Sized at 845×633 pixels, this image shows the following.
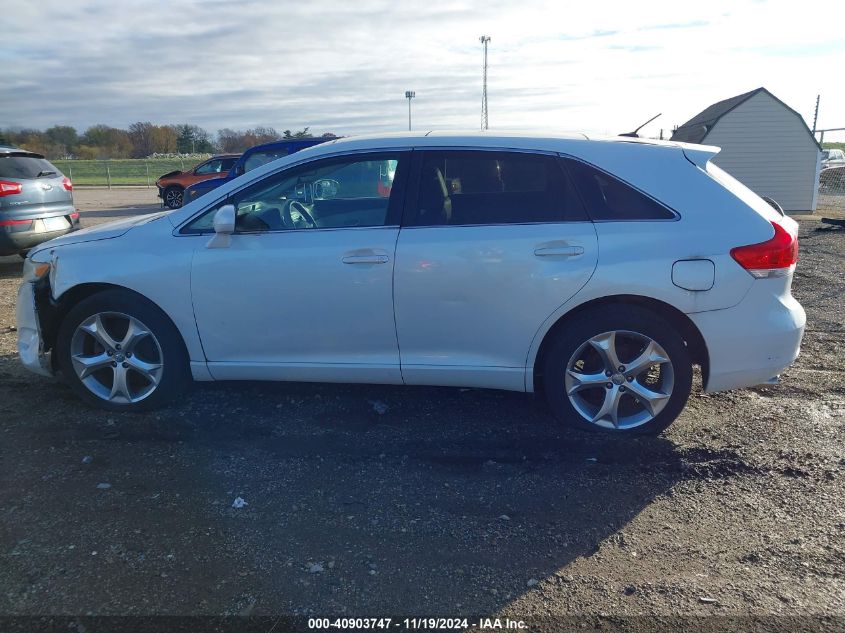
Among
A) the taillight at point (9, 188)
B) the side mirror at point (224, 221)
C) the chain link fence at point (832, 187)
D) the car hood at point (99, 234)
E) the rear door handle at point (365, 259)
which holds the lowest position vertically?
the chain link fence at point (832, 187)

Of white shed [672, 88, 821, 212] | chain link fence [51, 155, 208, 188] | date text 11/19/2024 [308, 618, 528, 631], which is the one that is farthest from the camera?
chain link fence [51, 155, 208, 188]

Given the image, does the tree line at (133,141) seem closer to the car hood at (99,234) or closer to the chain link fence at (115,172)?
the chain link fence at (115,172)

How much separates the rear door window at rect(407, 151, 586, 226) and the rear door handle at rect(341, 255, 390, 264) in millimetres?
287

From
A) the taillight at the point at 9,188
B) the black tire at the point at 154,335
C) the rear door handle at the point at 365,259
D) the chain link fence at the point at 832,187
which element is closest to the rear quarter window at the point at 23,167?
the taillight at the point at 9,188

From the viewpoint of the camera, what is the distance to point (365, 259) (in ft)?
13.1

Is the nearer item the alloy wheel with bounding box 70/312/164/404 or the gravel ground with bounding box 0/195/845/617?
the gravel ground with bounding box 0/195/845/617

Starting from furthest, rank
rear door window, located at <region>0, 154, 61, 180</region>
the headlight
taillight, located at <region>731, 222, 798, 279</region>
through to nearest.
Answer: rear door window, located at <region>0, 154, 61, 180</region>, the headlight, taillight, located at <region>731, 222, 798, 279</region>

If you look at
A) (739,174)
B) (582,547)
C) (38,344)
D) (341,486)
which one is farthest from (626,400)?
(739,174)

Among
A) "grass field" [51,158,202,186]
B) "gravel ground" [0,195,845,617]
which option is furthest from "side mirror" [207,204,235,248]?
"grass field" [51,158,202,186]

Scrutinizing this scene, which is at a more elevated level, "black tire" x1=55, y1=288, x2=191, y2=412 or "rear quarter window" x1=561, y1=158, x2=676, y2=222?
"rear quarter window" x1=561, y1=158, x2=676, y2=222

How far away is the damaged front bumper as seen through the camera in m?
4.49

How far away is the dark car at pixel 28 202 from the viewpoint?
8.62m

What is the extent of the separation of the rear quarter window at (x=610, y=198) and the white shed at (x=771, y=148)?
19.1 metres

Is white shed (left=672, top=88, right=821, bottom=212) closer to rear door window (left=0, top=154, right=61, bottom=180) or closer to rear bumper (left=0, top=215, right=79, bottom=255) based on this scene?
rear door window (left=0, top=154, right=61, bottom=180)
